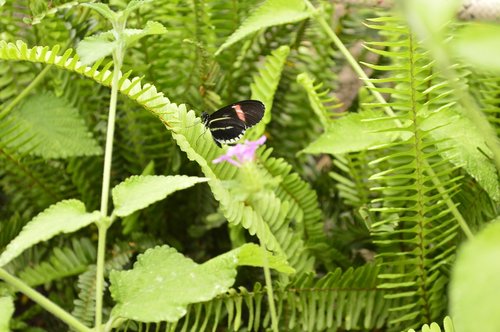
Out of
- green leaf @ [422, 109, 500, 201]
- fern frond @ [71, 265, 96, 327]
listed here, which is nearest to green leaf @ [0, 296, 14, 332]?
fern frond @ [71, 265, 96, 327]

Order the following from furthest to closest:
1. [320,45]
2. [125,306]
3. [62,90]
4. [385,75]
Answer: [385,75]
[320,45]
[62,90]
[125,306]

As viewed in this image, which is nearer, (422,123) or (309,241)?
(422,123)

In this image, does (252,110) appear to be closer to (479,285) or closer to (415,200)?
(415,200)

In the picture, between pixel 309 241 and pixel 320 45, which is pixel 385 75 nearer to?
pixel 320 45

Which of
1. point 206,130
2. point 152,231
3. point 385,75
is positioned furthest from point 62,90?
point 385,75

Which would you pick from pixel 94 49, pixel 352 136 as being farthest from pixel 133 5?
pixel 352 136

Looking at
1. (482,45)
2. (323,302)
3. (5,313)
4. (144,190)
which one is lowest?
(323,302)

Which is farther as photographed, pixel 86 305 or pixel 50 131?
pixel 50 131
